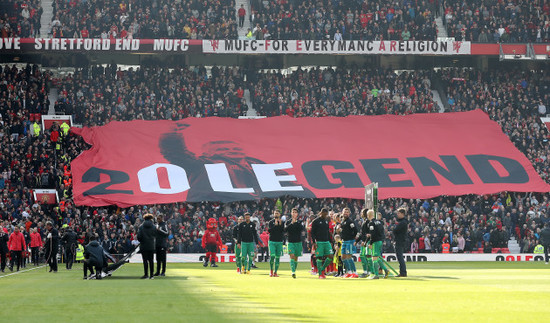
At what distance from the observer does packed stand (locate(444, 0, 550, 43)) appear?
59438 mm

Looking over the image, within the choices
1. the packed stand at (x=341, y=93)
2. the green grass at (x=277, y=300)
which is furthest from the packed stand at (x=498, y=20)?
the green grass at (x=277, y=300)

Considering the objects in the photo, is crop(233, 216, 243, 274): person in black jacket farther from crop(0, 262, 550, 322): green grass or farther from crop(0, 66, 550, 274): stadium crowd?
crop(0, 66, 550, 274): stadium crowd

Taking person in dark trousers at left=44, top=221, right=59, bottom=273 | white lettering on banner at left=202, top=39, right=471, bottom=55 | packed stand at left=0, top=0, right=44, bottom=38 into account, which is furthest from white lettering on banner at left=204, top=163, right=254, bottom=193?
packed stand at left=0, top=0, right=44, bottom=38

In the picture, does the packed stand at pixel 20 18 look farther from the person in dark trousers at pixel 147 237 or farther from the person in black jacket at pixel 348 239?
the person in black jacket at pixel 348 239

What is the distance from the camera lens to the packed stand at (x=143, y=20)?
56688 mm

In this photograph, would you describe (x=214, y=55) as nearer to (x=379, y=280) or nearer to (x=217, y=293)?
(x=379, y=280)

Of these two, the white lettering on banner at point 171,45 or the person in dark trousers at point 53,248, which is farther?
the white lettering on banner at point 171,45

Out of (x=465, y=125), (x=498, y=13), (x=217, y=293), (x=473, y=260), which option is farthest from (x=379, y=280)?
(x=498, y=13)

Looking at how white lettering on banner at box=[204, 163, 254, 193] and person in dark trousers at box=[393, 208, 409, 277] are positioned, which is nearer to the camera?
person in dark trousers at box=[393, 208, 409, 277]

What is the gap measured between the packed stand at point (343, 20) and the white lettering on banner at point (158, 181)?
13248 mm

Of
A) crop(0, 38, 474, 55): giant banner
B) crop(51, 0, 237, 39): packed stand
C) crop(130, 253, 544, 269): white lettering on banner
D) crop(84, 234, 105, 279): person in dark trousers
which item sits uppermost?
crop(51, 0, 237, 39): packed stand

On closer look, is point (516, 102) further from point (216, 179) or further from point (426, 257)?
point (216, 179)

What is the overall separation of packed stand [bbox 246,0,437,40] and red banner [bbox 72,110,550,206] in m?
7.14

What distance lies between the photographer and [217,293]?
19578 mm
